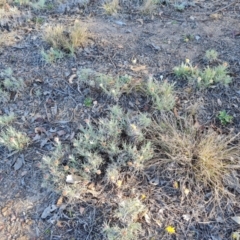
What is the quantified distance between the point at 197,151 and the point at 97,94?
4.05ft

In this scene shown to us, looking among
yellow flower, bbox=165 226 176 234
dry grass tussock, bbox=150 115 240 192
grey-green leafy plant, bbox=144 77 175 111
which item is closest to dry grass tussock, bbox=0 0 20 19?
grey-green leafy plant, bbox=144 77 175 111

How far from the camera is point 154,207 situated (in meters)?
2.46

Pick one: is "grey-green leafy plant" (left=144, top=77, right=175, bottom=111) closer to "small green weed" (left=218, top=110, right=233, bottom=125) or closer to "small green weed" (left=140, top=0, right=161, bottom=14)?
"small green weed" (left=218, top=110, right=233, bottom=125)

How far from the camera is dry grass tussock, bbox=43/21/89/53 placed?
3639 millimetres

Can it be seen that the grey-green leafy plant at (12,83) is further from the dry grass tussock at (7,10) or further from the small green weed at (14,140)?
the dry grass tussock at (7,10)

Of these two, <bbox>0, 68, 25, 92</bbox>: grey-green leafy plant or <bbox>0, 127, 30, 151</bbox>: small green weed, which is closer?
<bbox>0, 127, 30, 151</bbox>: small green weed

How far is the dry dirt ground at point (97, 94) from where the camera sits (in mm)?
2426

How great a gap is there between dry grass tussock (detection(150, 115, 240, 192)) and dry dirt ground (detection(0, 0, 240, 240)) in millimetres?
166

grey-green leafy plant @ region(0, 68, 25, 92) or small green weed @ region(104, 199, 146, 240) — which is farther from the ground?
grey-green leafy plant @ region(0, 68, 25, 92)

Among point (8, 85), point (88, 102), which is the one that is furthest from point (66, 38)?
point (88, 102)

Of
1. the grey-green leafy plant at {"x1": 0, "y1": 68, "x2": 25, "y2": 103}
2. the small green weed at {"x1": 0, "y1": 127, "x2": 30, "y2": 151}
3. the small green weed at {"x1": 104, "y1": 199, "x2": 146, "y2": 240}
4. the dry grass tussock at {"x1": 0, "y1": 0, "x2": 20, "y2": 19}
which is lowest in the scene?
the small green weed at {"x1": 104, "y1": 199, "x2": 146, "y2": 240}

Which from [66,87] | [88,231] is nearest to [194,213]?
[88,231]

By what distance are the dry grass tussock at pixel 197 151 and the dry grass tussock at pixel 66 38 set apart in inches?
61.5

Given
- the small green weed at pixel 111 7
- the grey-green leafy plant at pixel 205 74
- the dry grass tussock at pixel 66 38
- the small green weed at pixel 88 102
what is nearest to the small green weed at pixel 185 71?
the grey-green leafy plant at pixel 205 74
